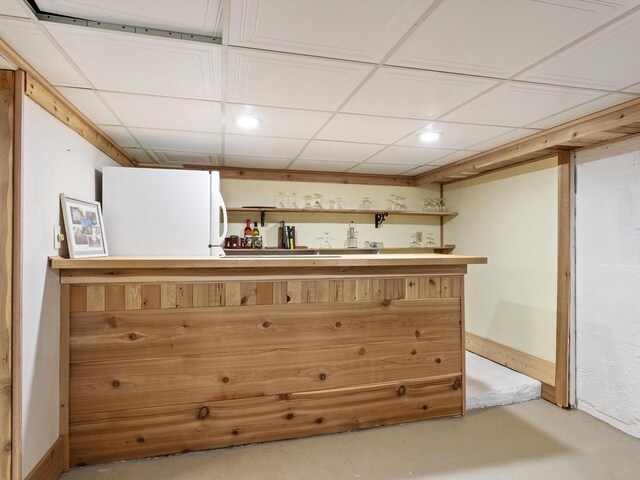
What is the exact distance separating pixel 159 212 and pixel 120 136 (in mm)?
805

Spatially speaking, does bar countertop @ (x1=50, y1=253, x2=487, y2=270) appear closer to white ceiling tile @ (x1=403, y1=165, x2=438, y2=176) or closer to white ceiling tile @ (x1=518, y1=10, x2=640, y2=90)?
white ceiling tile @ (x1=518, y1=10, x2=640, y2=90)

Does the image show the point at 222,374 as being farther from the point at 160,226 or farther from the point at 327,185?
the point at 327,185

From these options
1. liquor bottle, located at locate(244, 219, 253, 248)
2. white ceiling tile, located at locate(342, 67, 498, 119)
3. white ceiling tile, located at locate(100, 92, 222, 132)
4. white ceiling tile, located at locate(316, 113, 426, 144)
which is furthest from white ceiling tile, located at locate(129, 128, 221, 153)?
white ceiling tile, located at locate(342, 67, 498, 119)

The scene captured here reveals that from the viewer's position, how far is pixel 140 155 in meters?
3.59

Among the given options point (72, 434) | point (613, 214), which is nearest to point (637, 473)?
point (613, 214)

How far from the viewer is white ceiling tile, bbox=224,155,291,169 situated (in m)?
3.75

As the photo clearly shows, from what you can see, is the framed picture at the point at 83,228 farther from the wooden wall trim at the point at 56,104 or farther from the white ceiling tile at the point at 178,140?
the white ceiling tile at the point at 178,140

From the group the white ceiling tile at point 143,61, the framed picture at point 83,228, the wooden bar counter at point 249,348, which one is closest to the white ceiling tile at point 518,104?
the wooden bar counter at point 249,348

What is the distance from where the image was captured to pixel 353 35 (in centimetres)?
147

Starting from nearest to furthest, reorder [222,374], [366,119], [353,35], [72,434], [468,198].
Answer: [353,35] < [72,434] < [222,374] < [366,119] < [468,198]

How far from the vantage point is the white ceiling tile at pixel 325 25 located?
1282 millimetres

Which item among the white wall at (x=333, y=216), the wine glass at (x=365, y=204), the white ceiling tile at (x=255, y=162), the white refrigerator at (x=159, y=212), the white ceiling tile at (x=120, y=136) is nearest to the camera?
the white refrigerator at (x=159, y=212)

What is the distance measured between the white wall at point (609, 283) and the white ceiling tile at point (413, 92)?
139 centimetres

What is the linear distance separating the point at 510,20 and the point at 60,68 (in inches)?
78.0
